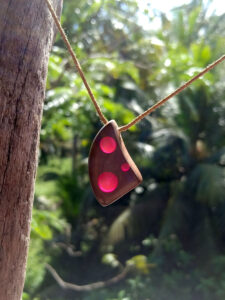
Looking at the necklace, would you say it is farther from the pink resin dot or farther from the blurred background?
the blurred background

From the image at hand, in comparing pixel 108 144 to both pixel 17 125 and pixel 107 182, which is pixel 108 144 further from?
pixel 17 125

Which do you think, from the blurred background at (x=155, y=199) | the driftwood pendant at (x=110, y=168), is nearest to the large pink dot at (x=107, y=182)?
the driftwood pendant at (x=110, y=168)

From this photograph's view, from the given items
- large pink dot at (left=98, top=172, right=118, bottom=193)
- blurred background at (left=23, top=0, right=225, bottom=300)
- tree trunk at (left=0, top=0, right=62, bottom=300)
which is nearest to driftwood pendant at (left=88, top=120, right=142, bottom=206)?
large pink dot at (left=98, top=172, right=118, bottom=193)

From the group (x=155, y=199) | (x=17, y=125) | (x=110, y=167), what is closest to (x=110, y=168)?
(x=110, y=167)

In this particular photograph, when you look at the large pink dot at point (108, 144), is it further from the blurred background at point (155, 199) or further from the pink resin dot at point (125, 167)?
the blurred background at point (155, 199)

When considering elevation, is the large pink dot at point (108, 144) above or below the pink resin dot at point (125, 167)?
above
